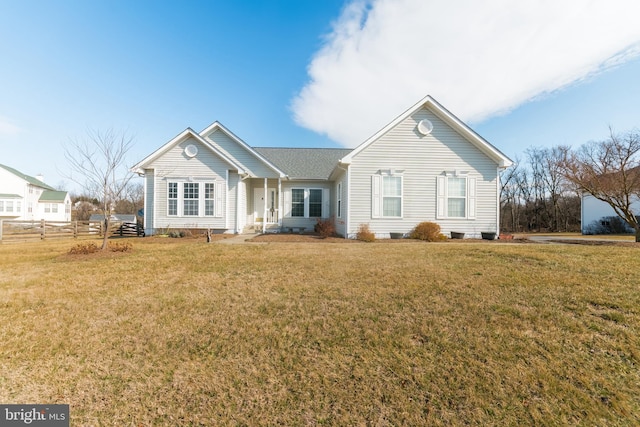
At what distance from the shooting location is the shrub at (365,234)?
12557mm

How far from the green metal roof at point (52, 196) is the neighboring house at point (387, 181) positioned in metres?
47.9

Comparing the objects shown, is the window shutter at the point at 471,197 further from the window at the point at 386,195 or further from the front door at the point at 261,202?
the front door at the point at 261,202

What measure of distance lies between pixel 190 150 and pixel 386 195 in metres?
11.3

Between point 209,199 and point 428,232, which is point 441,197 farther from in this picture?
point 209,199

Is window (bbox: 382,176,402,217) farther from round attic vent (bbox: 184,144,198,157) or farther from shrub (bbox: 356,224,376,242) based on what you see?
round attic vent (bbox: 184,144,198,157)

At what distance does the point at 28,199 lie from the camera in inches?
1663

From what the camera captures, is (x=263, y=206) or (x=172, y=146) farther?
(x=263, y=206)

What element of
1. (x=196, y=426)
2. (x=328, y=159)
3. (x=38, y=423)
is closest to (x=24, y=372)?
(x=38, y=423)

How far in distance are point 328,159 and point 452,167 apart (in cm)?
967

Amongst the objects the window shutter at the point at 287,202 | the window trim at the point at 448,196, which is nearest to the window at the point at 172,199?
the window shutter at the point at 287,202

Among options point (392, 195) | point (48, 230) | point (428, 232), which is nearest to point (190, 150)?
point (48, 230)

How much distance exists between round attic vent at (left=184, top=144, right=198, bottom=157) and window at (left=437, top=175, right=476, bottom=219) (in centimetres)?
1352

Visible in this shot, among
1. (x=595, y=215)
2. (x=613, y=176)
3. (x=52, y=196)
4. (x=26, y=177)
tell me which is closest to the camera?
(x=613, y=176)

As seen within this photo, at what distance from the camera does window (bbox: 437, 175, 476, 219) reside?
13.5 meters
